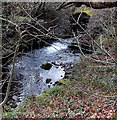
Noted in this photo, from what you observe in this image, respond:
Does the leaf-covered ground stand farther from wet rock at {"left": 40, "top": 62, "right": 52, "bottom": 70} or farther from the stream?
wet rock at {"left": 40, "top": 62, "right": 52, "bottom": 70}

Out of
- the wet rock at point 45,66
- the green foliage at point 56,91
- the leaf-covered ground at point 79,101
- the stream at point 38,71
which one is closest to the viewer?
the leaf-covered ground at point 79,101

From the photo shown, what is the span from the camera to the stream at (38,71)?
10.1 meters

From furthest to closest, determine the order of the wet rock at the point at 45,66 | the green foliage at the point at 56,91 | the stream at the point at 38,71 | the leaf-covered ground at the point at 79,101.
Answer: the wet rock at the point at 45,66, the stream at the point at 38,71, the green foliage at the point at 56,91, the leaf-covered ground at the point at 79,101

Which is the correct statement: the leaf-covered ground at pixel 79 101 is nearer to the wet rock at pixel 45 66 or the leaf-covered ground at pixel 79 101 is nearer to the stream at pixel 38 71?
the stream at pixel 38 71

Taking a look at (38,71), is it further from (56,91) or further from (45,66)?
(56,91)

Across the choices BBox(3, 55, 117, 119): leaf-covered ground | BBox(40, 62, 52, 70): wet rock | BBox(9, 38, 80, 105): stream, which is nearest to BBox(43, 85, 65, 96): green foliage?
BBox(3, 55, 117, 119): leaf-covered ground

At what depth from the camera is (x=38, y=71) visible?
1233 cm

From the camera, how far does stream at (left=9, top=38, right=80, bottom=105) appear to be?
1012 centimetres

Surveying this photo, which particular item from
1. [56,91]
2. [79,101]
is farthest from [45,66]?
[79,101]

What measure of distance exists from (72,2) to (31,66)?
997cm

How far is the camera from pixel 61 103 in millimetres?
7520

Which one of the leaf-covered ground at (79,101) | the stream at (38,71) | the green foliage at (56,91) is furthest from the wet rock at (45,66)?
the green foliage at (56,91)

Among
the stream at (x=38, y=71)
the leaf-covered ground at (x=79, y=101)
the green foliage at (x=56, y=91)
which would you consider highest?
the leaf-covered ground at (x=79, y=101)

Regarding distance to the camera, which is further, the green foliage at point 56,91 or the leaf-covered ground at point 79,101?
the green foliage at point 56,91
